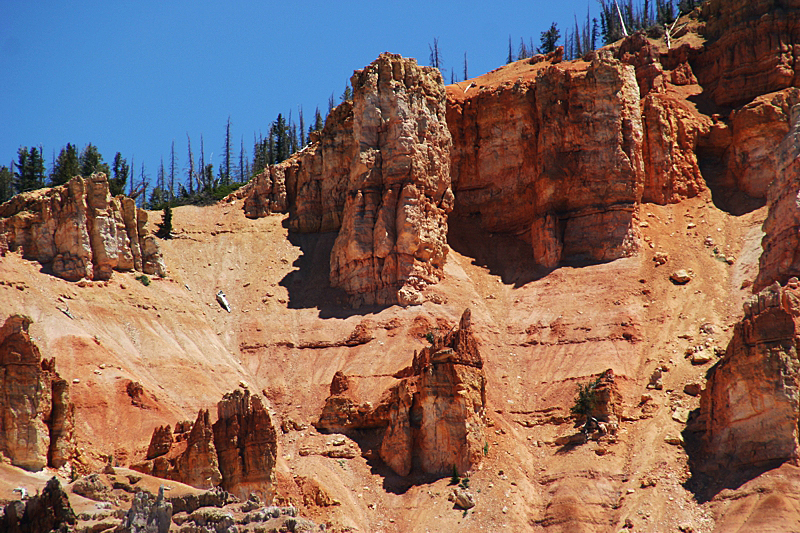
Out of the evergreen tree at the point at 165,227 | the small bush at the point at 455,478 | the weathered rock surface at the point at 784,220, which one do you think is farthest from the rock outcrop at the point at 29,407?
the weathered rock surface at the point at 784,220

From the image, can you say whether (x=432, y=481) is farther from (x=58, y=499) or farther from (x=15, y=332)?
(x=58, y=499)

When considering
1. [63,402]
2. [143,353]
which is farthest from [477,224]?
[63,402]

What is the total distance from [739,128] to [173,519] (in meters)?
59.4

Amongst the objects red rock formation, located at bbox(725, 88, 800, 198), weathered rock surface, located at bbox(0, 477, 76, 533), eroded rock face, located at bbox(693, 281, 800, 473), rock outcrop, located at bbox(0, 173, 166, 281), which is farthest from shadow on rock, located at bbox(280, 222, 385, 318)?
weathered rock surface, located at bbox(0, 477, 76, 533)

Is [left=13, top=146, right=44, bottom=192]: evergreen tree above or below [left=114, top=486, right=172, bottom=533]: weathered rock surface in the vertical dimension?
above

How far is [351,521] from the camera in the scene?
180 ft

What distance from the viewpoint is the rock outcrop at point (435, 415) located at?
59.6m

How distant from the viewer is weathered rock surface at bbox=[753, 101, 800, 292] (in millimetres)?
62656

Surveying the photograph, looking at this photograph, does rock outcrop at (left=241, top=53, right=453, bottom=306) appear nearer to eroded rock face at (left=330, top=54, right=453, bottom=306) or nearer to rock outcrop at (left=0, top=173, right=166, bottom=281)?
eroded rock face at (left=330, top=54, right=453, bottom=306)

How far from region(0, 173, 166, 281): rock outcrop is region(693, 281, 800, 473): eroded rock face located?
35.5 meters

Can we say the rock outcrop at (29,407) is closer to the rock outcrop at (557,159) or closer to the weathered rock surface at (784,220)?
the weathered rock surface at (784,220)

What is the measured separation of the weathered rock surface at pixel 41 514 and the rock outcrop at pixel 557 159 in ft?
163

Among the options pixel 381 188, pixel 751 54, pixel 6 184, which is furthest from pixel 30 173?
pixel 751 54

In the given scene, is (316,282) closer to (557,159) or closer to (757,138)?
(557,159)
